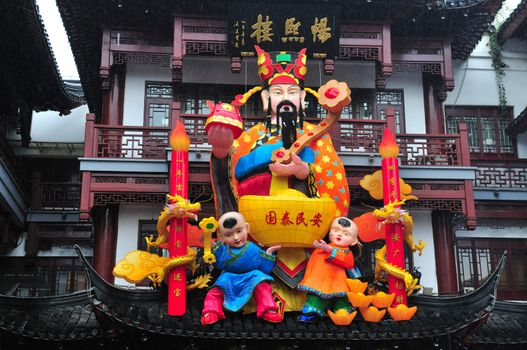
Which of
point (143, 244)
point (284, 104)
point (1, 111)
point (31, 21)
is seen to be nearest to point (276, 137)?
point (284, 104)

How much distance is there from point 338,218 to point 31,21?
28.3ft

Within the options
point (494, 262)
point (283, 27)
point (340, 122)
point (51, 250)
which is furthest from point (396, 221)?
point (51, 250)

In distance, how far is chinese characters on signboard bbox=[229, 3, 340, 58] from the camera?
1542cm

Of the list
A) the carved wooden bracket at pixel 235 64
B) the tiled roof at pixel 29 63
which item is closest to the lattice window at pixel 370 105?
the carved wooden bracket at pixel 235 64

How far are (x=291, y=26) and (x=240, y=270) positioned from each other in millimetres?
5545

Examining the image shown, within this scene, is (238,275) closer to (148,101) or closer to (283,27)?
(283,27)

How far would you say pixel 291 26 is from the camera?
15477mm

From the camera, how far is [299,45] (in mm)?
15586

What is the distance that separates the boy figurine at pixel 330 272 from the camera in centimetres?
1217

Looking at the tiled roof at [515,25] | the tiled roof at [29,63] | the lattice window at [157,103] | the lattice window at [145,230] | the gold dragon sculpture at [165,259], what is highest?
the tiled roof at [515,25]

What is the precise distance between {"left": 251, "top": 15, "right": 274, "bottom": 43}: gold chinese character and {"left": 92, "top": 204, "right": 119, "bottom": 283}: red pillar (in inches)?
173

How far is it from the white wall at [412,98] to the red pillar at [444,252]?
2052 mm

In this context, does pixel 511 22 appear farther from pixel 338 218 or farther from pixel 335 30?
pixel 338 218

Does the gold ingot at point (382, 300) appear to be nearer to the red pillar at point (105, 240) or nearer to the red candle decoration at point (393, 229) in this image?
the red candle decoration at point (393, 229)
